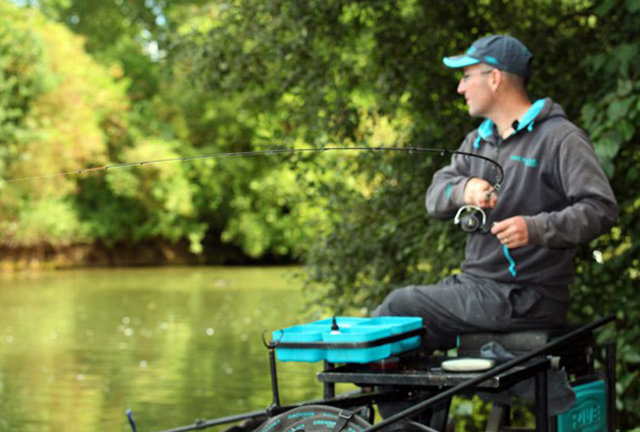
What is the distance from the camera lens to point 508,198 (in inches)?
138

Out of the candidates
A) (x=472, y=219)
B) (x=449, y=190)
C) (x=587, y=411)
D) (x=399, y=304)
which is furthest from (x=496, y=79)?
(x=587, y=411)

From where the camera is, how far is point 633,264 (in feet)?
19.6

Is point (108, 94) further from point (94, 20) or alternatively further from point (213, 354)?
point (213, 354)

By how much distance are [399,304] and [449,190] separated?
41 cm

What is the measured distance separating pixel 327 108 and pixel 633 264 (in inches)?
94.3

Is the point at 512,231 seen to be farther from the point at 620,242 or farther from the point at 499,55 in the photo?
the point at 620,242

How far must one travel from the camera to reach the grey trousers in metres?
3.45

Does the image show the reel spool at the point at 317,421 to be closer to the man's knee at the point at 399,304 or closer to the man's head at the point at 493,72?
the man's knee at the point at 399,304

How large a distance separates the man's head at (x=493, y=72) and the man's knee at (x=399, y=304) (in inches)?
26.4

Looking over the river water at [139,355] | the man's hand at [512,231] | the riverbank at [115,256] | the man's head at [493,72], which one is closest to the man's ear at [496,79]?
the man's head at [493,72]

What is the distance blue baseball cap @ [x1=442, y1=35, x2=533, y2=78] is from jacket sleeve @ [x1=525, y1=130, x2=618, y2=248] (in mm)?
345

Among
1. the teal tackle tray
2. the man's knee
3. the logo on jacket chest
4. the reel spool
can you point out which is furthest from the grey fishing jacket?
the reel spool

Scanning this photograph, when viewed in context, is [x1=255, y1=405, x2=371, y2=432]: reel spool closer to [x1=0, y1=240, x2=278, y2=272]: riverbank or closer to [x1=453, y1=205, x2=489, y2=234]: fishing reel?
[x1=453, y1=205, x2=489, y2=234]: fishing reel

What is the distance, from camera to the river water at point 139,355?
9.23 m
